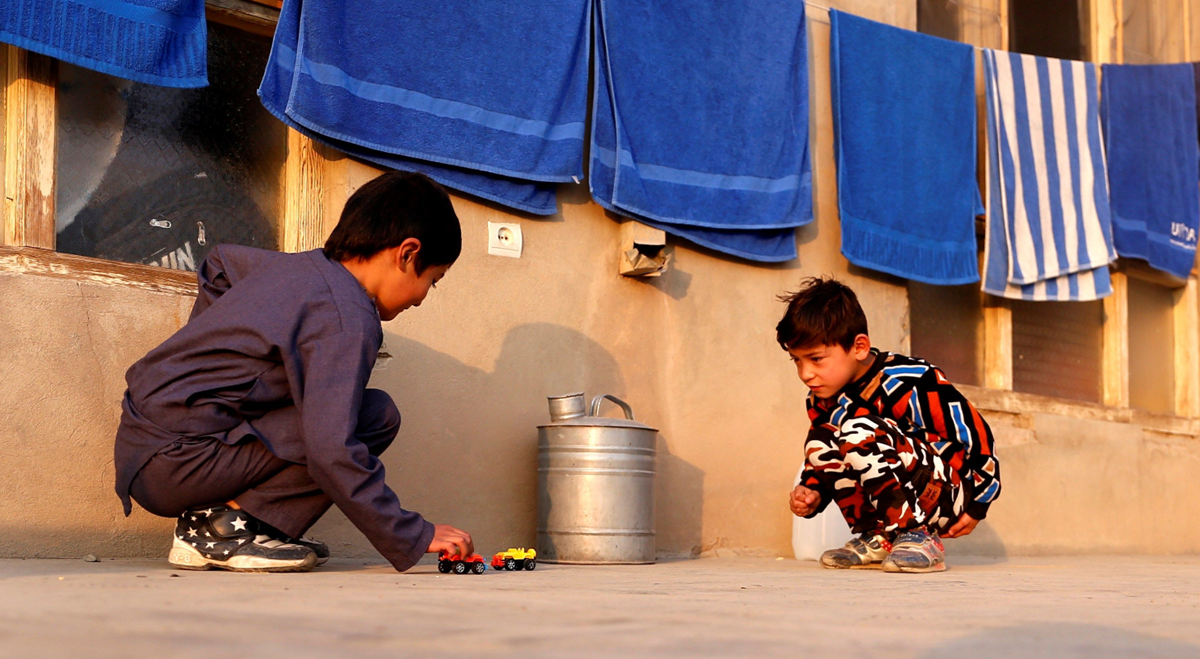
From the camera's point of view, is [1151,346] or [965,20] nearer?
[965,20]

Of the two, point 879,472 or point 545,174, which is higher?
point 545,174

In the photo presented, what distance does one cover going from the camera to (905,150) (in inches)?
191

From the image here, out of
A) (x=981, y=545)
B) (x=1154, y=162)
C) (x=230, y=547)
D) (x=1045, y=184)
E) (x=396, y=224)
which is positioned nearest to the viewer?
(x=230, y=547)

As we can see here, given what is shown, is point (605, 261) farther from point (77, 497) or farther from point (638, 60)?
point (77, 497)

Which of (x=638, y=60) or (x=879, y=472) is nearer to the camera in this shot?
(x=879, y=472)

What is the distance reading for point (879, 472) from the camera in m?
3.35

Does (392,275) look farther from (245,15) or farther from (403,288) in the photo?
(245,15)

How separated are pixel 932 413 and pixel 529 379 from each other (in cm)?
129

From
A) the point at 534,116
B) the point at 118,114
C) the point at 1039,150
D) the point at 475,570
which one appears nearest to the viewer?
the point at 475,570

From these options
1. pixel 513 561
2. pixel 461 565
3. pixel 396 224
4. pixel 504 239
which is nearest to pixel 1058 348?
pixel 504 239

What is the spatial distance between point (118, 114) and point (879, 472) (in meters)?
2.35

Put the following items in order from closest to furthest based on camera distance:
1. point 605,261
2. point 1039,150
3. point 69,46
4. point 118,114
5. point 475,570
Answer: point 475,570 → point 69,46 → point 118,114 → point 605,261 → point 1039,150

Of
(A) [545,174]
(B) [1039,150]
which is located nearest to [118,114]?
(A) [545,174]

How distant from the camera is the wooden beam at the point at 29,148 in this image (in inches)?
118
